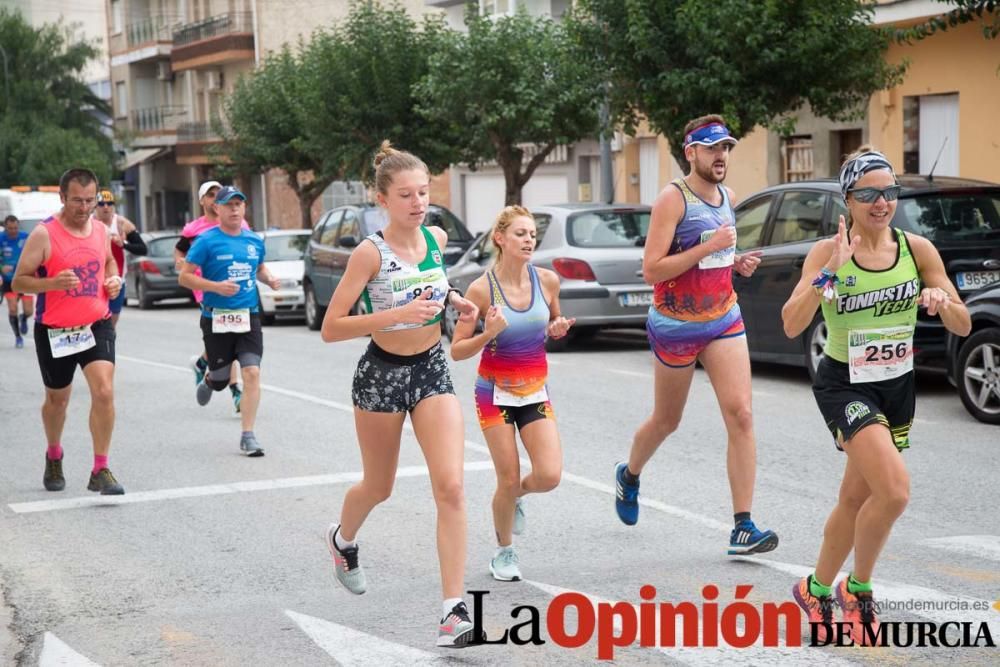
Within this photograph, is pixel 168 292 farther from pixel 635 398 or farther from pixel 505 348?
pixel 505 348

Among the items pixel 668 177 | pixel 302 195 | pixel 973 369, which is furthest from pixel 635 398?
pixel 302 195

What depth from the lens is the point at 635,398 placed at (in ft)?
40.8

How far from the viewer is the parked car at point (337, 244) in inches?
808

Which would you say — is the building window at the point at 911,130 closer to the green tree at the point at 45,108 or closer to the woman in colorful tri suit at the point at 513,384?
the woman in colorful tri suit at the point at 513,384

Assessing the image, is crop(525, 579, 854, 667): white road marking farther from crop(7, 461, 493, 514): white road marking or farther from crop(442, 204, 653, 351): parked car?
crop(442, 204, 653, 351): parked car

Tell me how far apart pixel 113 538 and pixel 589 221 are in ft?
31.4

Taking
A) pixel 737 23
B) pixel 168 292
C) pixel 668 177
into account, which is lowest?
pixel 168 292

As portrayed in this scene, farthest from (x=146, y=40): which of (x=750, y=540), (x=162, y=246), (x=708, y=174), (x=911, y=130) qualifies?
(x=750, y=540)

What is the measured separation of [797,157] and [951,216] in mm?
13272

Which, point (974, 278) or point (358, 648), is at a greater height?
point (974, 278)

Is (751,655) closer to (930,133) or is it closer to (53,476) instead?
(53,476)

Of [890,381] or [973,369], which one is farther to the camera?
[973,369]

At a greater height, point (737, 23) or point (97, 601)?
point (737, 23)

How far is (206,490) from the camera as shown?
346 inches
